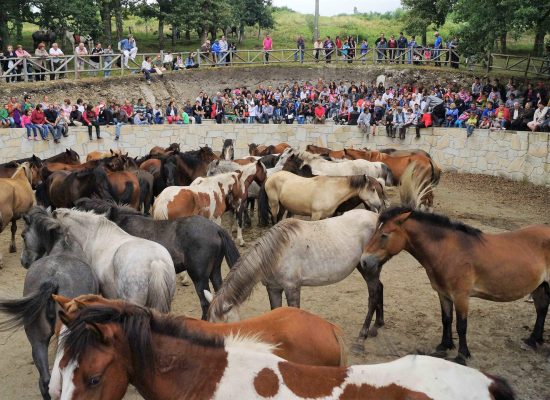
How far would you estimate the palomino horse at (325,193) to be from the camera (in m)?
10.6

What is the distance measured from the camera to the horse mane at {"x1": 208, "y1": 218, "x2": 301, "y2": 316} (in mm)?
5141

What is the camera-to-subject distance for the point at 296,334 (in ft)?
13.6

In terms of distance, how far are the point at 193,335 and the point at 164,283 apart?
2.77 metres

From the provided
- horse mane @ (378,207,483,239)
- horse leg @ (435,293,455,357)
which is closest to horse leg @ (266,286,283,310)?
→ horse mane @ (378,207,483,239)

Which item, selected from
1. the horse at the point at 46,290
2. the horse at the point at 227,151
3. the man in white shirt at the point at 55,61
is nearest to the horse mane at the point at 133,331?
the horse at the point at 46,290

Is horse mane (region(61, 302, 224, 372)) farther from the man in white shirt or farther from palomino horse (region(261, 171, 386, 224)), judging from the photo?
the man in white shirt

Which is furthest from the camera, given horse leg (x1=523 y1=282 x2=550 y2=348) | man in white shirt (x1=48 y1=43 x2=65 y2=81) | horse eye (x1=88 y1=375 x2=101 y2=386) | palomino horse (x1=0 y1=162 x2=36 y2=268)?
man in white shirt (x1=48 y1=43 x2=65 y2=81)

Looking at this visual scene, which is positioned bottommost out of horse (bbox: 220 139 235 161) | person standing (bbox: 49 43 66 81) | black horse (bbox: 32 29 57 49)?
horse (bbox: 220 139 235 161)

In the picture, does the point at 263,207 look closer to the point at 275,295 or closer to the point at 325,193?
the point at 325,193

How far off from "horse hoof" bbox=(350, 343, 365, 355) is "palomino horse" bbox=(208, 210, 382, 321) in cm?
89

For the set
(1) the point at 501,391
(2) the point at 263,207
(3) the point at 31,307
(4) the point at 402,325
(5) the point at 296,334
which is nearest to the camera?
(1) the point at 501,391

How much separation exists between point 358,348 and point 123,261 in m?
3.12

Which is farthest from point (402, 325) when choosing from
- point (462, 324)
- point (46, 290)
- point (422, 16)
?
point (422, 16)

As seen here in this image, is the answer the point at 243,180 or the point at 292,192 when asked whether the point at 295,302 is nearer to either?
the point at 292,192
